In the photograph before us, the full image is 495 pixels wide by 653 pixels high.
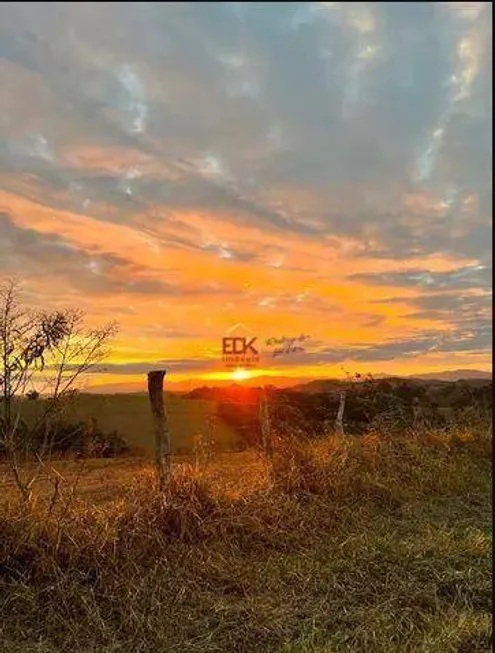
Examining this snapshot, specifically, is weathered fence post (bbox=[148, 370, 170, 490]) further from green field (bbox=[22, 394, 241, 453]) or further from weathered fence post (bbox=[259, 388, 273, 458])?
weathered fence post (bbox=[259, 388, 273, 458])

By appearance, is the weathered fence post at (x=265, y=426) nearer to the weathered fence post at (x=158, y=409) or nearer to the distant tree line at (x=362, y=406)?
the distant tree line at (x=362, y=406)

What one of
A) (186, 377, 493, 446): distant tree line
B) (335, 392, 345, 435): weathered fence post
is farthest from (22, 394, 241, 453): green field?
(335, 392, 345, 435): weathered fence post

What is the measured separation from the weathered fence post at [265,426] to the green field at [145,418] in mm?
465

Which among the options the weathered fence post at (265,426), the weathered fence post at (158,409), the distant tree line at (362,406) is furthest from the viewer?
the distant tree line at (362,406)

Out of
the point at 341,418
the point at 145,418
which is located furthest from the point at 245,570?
the point at 341,418

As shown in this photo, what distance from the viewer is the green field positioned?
6.55m

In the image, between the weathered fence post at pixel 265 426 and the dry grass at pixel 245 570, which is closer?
the dry grass at pixel 245 570

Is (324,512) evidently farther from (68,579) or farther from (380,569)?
(68,579)

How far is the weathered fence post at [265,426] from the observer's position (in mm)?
7367

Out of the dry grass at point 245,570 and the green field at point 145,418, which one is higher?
the green field at point 145,418

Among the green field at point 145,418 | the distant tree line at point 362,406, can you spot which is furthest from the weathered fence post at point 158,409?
the distant tree line at point 362,406

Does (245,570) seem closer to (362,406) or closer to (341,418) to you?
(341,418)

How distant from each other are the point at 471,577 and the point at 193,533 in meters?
2.21

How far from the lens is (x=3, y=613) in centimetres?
436
